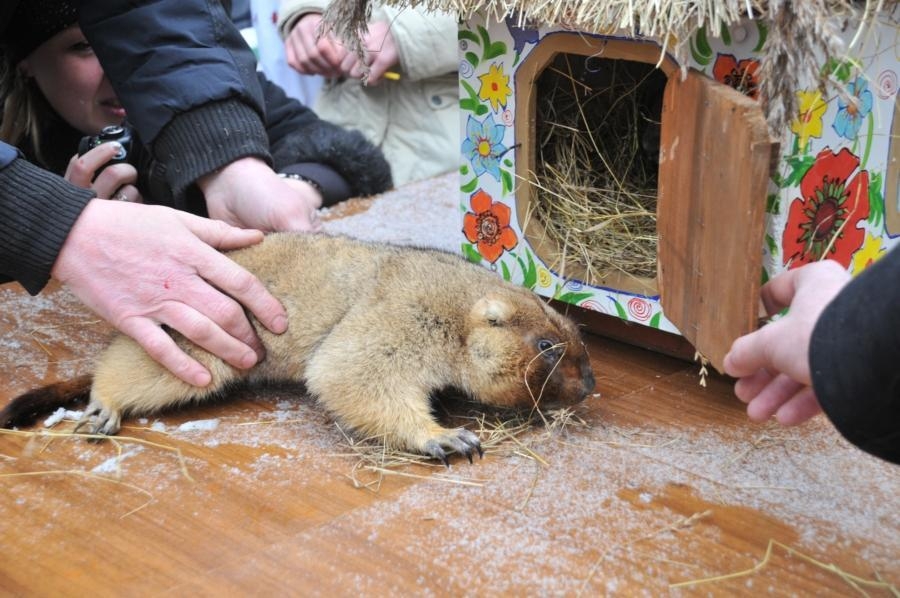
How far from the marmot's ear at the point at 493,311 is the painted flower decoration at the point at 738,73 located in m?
0.69

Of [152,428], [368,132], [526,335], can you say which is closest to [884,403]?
[526,335]

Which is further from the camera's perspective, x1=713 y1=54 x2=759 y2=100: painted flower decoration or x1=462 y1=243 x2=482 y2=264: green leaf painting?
x1=462 y1=243 x2=482 y2=264: green leaf painting

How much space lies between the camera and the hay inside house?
2600mm

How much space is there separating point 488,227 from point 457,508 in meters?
1.11

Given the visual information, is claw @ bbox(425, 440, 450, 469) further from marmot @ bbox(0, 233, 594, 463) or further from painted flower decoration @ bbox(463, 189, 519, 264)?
painted flower decoration @ bbox(463, 189, 519, 264)

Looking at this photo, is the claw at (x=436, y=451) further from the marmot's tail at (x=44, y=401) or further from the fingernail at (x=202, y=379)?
the marmot's tail at (x=44, y=401)

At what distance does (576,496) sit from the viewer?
1792 millimetres

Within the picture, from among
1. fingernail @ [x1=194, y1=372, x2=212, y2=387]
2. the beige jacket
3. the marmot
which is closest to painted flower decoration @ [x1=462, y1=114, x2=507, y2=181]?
the marmot

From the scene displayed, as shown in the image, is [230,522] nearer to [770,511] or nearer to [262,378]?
[262,378]

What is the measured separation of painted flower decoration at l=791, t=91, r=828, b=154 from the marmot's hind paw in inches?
63.2

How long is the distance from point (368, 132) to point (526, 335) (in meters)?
3.05

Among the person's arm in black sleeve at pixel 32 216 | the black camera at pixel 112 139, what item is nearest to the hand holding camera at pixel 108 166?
the black camera at pixel 112 139

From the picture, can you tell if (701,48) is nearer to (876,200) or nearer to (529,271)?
(876,200)

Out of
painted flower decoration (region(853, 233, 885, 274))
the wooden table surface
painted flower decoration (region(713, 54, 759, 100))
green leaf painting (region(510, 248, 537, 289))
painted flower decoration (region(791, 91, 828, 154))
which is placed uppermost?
painted flower decoration (region(713, 54, 759, 100))
